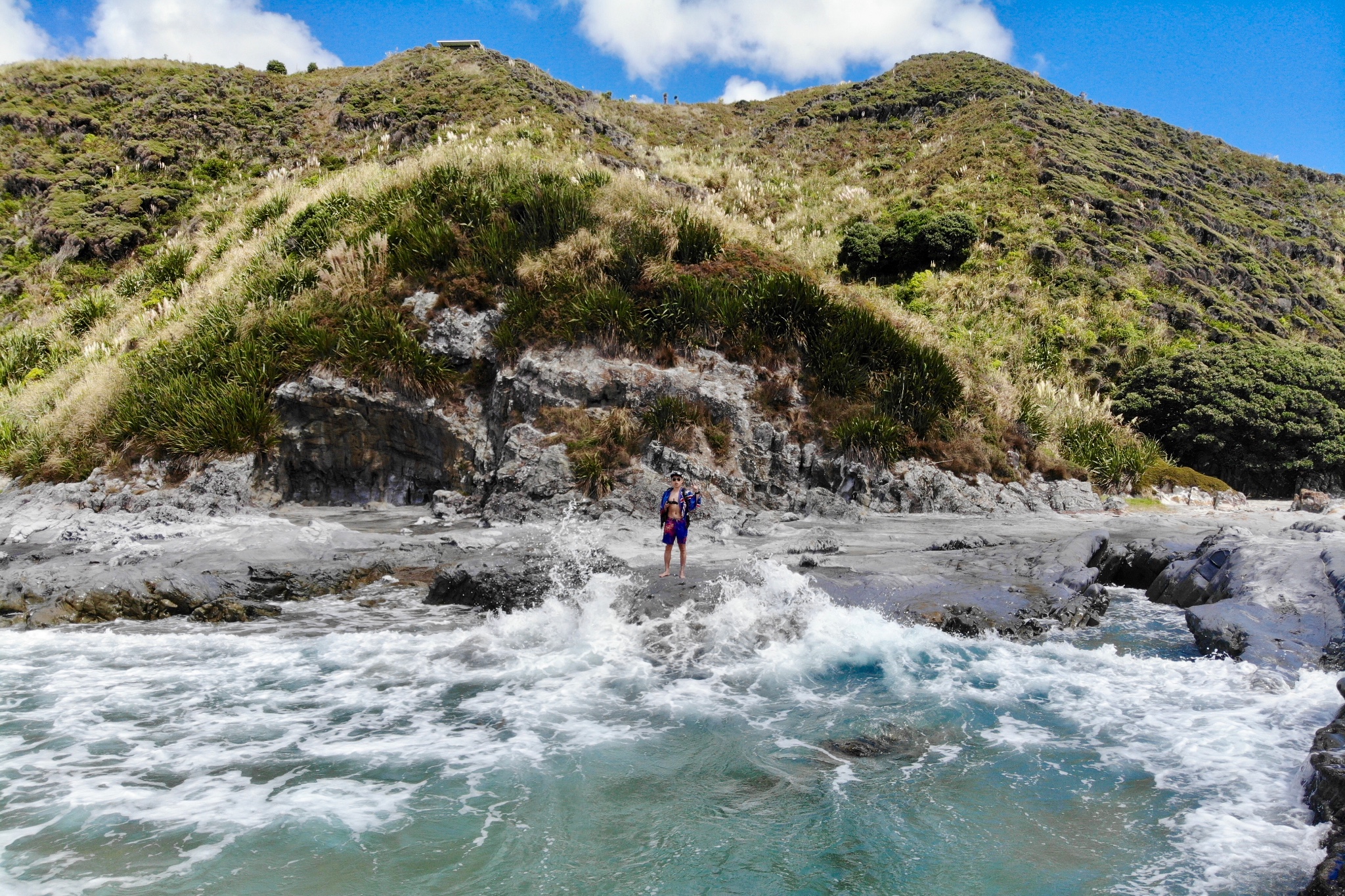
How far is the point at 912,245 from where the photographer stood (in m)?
27.8

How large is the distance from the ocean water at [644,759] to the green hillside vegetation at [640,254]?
6036mm

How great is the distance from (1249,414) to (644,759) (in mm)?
19979

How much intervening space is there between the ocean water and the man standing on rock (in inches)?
38.0

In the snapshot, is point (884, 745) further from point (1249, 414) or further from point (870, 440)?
point (1249, 414)

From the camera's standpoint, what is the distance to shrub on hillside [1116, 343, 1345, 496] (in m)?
18.4

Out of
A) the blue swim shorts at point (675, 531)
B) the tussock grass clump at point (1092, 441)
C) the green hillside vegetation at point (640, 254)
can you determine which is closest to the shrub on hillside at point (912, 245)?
the green hillside vegetation at point (640, 254)

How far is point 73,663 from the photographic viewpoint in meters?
7.10

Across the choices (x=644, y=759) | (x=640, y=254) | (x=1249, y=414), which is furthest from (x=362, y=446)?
(x=1249, y=414)

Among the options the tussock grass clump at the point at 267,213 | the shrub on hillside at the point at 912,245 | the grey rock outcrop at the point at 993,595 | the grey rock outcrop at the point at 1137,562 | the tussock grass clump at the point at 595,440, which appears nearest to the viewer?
the grey rock outcrop at the point at 993,595

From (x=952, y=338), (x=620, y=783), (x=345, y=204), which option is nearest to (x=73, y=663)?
(x=620, y=783)

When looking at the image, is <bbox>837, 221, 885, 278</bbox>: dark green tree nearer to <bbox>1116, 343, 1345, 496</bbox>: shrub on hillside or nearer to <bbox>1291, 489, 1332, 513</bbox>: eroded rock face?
<bbox>1116, 343, 1345, 496</bbox>: shrub on hillside

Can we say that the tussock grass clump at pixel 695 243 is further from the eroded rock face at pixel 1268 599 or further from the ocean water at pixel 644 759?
the eroded rock face at pixel 1268 599

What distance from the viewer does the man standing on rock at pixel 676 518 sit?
29.5 feet

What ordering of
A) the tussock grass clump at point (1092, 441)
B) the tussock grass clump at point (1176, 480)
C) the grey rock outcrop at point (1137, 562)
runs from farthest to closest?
1. the tussock grass clump at point (1176, 480)
2. the tussock grass clump at point (1092, 441)
3. the grey rock outcrop at point (1137, 562)
